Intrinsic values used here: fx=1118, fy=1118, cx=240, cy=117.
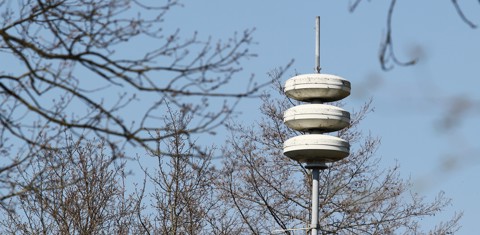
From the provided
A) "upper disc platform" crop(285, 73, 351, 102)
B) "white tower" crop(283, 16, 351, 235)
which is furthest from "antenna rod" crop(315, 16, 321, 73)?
"upper disc platform" crop(285, 73, 351, 102)

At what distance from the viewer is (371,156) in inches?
872

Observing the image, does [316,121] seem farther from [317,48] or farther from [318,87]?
[317,48]

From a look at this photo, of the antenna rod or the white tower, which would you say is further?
the antenna rod

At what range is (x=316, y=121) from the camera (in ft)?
55.5

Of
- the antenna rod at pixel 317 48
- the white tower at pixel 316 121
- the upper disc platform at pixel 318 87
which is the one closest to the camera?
the white tower at pixel 316 121

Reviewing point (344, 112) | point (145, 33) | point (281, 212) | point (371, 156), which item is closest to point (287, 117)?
point (344, 112)

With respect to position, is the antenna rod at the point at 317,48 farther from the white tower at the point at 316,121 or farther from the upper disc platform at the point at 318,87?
the upper disc platform at the point at 318,87

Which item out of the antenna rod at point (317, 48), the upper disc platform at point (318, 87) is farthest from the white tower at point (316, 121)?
the antenna rod at point (317, 48)

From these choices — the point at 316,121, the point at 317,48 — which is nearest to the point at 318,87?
the point at 316,121

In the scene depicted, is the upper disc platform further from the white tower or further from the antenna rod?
the antenna rod

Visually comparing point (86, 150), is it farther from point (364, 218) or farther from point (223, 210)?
point (364, 218)

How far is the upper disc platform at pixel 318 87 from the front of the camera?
1712 cm

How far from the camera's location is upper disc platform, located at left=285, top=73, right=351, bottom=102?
1712cm

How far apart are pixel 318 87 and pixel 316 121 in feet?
1.80
